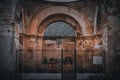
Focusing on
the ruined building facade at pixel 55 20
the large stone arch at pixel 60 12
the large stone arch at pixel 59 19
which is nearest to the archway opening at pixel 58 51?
the ruined building facade at pixel 55 20

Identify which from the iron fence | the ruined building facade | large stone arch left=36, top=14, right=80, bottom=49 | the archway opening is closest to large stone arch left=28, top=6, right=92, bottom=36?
the ruined building facade

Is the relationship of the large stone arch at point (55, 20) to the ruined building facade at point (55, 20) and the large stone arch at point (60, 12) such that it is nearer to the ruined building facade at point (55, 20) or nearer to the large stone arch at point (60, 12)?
the ruined building facade at point (55, 20)

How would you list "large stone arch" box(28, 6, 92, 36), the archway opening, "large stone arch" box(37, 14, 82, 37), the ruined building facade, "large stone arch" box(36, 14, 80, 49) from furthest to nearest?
"large stone arch" box(37, 14, 82, 37) → "large stone arch" box(36, 14, 80, 49) → the archway opening → "large stone arch" box(28, 6, 92, 36) → the ruined building facade

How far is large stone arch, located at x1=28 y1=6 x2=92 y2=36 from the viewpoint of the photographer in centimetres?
2038

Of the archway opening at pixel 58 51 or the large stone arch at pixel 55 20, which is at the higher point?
the large stone arch at pixel 55 20

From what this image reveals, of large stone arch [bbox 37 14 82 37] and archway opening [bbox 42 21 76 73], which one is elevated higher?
large stone arch [bbox 37 14 82 37]

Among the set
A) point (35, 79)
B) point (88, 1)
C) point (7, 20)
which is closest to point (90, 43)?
point (88, 1)

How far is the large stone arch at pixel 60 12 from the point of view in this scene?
2038cm

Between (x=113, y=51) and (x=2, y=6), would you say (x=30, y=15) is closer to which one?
(x=2, y=6)

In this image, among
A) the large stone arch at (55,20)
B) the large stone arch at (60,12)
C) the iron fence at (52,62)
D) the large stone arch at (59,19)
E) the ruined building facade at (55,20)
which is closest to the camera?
the iron fence at (52,62)

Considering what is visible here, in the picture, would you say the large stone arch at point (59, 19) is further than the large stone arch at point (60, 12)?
Yes

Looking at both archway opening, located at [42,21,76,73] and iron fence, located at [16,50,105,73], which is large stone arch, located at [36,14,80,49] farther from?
iron fence, located at [16,50,105,73]

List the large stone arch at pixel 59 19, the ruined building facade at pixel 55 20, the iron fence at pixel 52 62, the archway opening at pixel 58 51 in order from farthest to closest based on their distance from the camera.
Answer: the large stone arch at pixel 59 19 < the archway opening at pixel 58 51 < the ruined building facade at pixel 55 20 < the iron fence at pixel 52 62

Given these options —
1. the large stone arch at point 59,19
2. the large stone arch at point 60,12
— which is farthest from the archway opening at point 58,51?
the large stone arch at point 60,12
